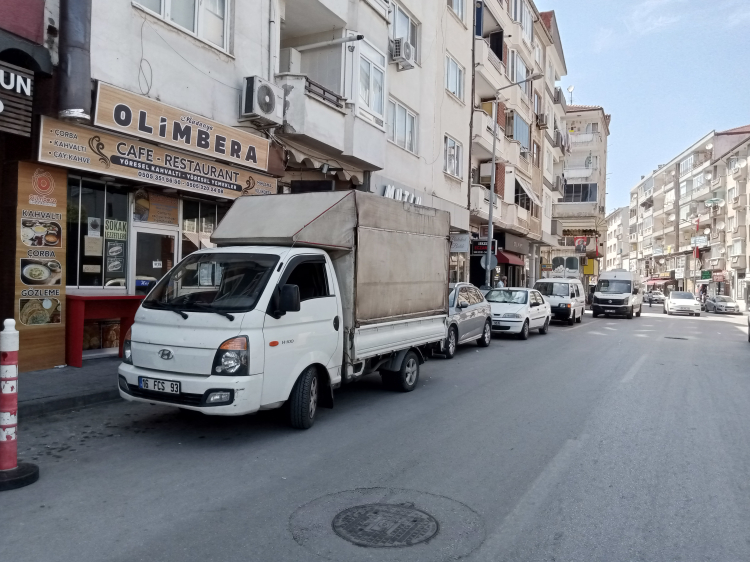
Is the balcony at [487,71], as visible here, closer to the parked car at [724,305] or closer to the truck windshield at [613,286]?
the truck windshield at [613,286]

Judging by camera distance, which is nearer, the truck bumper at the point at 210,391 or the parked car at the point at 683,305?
the truck bumper at the point at 210,391

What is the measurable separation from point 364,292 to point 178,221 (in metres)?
5.82

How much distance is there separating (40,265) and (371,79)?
10.1m

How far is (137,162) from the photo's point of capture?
9875mm

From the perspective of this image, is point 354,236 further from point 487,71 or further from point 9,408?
point 487,71

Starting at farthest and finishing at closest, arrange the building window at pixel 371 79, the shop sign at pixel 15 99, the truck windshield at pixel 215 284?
the building window at pixel 371 79, the shop sign at pixel 15 99, the truck windshield at pixel 215 284

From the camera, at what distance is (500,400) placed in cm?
865

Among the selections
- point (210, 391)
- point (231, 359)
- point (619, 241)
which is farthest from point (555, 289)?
point (619, 241)

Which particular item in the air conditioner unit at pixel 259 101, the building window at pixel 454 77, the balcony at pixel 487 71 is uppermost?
the balcony at pixel 487 71

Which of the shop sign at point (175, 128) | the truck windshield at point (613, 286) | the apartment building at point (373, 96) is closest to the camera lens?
the shop sign at point (175, 128)

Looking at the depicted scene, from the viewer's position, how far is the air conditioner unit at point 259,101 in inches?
464

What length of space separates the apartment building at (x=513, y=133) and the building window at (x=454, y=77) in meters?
1.54

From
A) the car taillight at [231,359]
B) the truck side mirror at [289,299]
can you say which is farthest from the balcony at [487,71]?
the car taillight at [231,359]

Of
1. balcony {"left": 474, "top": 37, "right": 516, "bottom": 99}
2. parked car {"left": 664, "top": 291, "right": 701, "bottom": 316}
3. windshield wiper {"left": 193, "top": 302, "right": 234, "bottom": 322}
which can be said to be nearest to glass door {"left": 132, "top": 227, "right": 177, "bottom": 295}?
windshield wiper {"left": 193, "top": 302, "right": 234, "bottom": 322}
